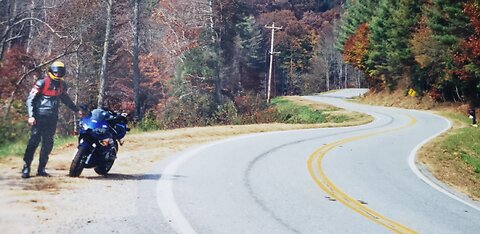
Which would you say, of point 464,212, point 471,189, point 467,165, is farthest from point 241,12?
point 464,212

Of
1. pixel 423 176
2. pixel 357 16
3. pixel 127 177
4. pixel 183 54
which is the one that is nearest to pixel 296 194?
pixel 127 177

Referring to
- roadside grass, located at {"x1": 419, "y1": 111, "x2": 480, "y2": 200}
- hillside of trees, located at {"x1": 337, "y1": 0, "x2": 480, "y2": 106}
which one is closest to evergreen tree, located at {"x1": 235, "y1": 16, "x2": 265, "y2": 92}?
hillside of trees, located at {"x1": 337, "y1": 0, "x2": 480, "y2": 106}

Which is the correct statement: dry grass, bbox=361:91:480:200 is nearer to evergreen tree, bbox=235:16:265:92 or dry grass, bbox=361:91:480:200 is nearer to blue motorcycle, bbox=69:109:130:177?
blue motorcycle, bbox=69:109:130:177

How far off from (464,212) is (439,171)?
5.35 m

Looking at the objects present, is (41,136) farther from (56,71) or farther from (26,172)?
(56,71)

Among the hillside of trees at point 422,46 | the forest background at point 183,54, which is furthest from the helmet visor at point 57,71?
the hillside of trees at point 422,46

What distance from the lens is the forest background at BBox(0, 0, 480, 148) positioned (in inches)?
1002

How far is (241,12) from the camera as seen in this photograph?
37094mm

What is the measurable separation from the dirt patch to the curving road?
37 cm

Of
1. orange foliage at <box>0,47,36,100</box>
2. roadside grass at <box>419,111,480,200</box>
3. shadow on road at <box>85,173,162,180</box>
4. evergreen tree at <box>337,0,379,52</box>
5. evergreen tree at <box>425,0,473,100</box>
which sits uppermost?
evergreen tree at <box>337,0,379,52</box>

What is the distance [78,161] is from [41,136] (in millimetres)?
814

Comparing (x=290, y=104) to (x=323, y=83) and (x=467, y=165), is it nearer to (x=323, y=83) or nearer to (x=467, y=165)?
(x=467, y=165)

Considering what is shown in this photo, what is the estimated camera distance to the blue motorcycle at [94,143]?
322 inches

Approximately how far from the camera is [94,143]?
8.29 meters
